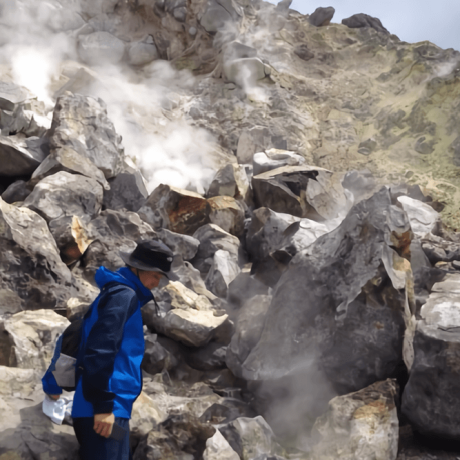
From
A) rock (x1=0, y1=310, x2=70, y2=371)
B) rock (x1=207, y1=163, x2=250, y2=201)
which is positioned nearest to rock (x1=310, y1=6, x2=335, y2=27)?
rock (x1=207, y1=163, x2=250, y2=201)

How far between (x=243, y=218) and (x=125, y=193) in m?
1.61

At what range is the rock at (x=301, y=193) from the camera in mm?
5945

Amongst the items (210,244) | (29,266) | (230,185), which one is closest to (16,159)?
(29,266)

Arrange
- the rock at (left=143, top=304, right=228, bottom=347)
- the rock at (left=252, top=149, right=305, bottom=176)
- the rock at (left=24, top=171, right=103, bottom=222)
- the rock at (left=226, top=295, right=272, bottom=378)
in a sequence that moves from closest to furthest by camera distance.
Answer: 1. the rock at (left=226, top=295, right=272, bottom=378)
2. the rock at (left=143, top=304, right=228, bottom=347)
3. the rock at (left=24, top=171, right=103, bottom=222)
4. the rock at (left=252, top=149, right=305, bottom=176)

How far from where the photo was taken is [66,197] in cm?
488

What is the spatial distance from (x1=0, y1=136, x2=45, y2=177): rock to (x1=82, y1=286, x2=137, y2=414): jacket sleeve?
4345 millimetres

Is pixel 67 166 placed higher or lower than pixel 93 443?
higher

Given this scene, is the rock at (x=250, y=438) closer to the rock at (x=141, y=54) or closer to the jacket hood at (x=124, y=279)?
the jacket hood at (x=124, y=279)

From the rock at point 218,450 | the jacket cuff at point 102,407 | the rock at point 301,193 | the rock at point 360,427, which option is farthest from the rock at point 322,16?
the jacket cuff at point 102,407

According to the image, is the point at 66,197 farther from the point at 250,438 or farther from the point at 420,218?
the point at 420,218

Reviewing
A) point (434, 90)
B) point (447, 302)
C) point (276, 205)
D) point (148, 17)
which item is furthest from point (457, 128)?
point (148, 17)

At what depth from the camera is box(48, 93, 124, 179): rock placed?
5.68m

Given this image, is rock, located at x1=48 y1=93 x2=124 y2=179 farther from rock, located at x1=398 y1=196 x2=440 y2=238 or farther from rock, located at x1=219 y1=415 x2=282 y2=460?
rock, located at x1=219 y1=415 x2=282 y2=460

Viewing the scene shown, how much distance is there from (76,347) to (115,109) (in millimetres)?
7289
